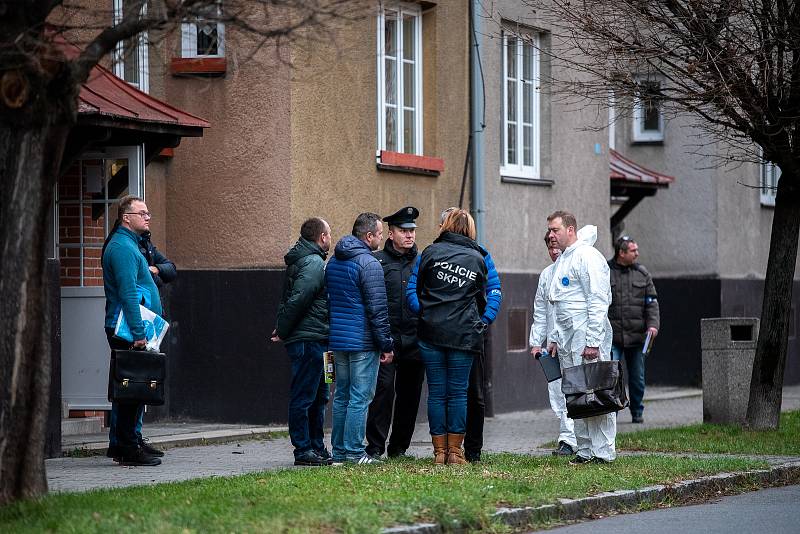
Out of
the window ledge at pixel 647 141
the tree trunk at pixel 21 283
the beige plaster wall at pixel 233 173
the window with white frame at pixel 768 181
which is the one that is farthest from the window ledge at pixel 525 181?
the tree trunk at pixel 21 283

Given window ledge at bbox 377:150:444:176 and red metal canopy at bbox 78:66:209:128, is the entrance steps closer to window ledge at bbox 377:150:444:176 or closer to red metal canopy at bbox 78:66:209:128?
red metal canopy at bbox 78:66:209:128

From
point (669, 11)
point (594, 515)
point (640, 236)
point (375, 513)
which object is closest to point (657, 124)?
point (640, 236)

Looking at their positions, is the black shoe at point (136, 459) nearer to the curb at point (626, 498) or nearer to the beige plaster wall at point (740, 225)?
the curb at point (626, 498)

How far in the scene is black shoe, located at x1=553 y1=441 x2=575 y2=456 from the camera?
1236 cm

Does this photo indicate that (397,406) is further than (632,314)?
No

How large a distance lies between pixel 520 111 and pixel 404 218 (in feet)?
24.7

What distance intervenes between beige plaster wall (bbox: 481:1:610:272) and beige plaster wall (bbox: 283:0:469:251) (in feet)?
1.65

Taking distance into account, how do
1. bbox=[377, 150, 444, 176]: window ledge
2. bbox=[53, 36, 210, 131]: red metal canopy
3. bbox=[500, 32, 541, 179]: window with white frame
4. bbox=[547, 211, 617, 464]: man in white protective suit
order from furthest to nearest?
bbox=[500, 32, 541, 179]: window with white frame < bbox=[377, 150, 444, 176]: window ledge < bbox=[53, 36, 210, 131]: red metal canopy < bbox=[547, 211, 617, 464]: man in white protective suit

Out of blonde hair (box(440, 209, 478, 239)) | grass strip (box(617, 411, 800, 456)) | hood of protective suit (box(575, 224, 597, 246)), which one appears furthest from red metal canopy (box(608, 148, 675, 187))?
blonde hair (box(440, 209, 478, 239))

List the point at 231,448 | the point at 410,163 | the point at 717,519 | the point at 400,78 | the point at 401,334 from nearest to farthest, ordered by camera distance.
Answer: the point at 717,519, the point at 401,334, the point at 231,448, the point at 410,163, the point at 400,78

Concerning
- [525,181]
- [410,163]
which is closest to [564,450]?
[410,163]

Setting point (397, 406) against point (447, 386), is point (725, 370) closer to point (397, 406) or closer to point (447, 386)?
point (397, 406)

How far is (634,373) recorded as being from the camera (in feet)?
53.5

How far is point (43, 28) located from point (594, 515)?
14.7 feet
